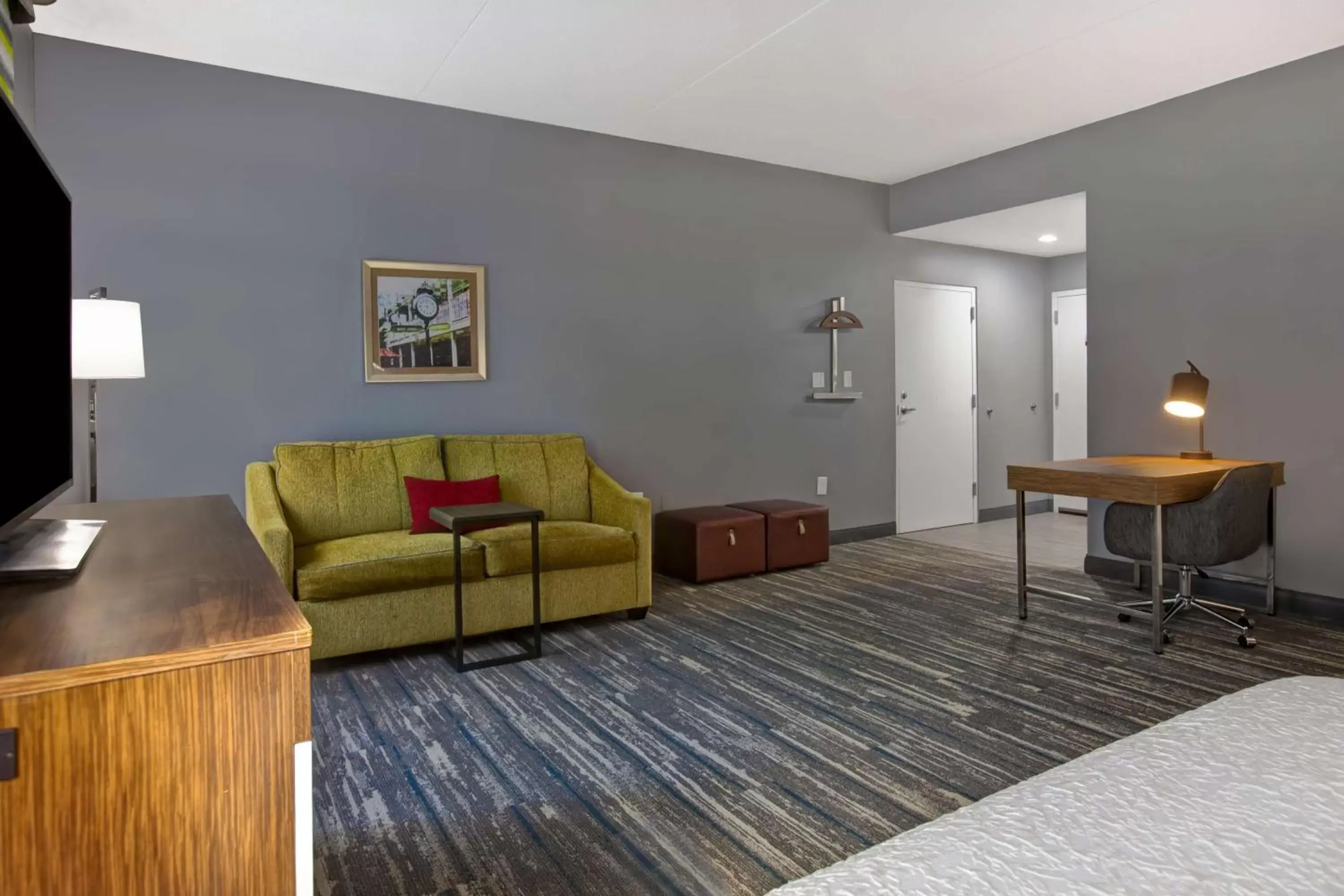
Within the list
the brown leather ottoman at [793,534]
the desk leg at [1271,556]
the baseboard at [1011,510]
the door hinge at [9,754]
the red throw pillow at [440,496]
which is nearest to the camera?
the door hinge at [9,754]

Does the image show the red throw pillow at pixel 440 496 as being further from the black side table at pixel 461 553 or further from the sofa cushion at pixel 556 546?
the black side table at pixel 461 553

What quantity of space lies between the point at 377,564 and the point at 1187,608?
3.81 metres

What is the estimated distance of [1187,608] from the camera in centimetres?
409

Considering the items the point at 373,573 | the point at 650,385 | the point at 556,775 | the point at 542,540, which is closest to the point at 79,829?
the point at 556,775

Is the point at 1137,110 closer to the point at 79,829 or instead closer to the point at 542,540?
the point at 542,540

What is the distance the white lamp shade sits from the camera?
9.64 ft

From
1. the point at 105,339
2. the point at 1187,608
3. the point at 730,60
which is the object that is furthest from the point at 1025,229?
the point at 105,339

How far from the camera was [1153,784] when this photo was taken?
28.2 inches

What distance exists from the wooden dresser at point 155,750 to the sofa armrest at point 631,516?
3.10 meters

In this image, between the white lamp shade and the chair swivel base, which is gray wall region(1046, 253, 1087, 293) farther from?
the white lamp shade

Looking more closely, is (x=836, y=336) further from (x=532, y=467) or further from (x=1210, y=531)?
(x=1210, y=531)

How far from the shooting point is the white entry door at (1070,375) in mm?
7086

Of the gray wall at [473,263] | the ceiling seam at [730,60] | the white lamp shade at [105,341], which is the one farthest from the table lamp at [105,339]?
the ceiling seam at [730,60]

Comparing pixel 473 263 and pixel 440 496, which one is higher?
pixel 473 263
